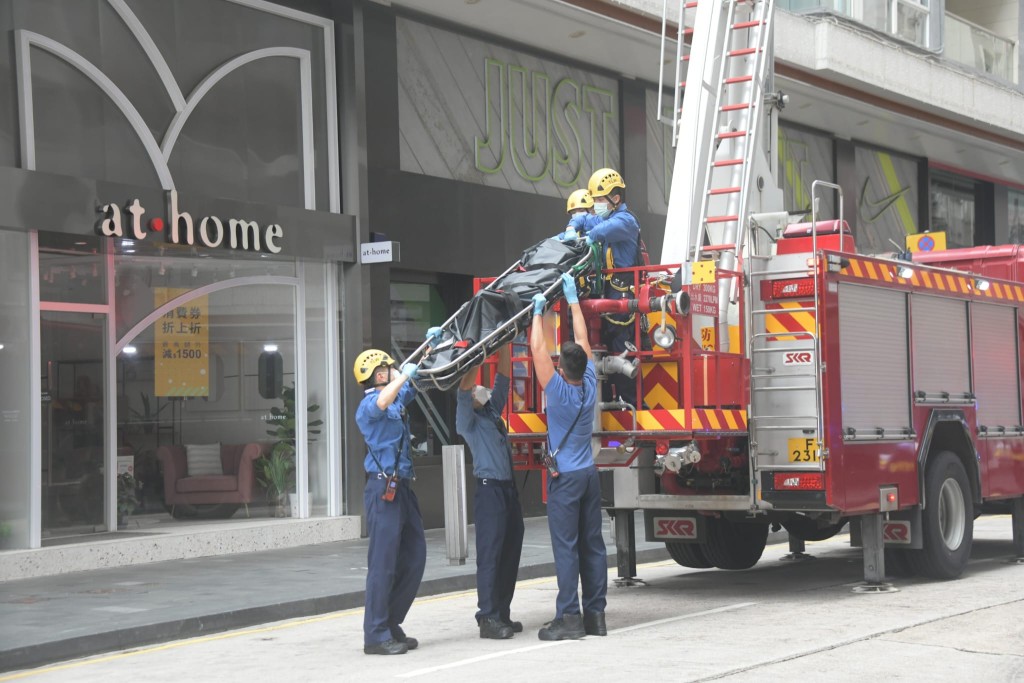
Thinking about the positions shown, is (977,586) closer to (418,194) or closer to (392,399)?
(392,399)

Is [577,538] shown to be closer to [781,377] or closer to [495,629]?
[495,629]

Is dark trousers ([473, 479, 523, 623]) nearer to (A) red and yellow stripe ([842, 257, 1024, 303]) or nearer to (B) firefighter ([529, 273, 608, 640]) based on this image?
(B) firefighter ([529, 273, 608, 640])

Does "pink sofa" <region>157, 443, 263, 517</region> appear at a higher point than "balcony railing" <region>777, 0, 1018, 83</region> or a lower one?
lower

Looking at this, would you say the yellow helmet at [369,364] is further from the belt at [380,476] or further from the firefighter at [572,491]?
the firefighter at [572,491]

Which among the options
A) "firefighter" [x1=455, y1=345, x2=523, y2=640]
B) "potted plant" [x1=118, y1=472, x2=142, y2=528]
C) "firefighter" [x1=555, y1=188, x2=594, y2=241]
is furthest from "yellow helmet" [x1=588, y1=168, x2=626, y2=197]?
"potted plant" [x1=118, y1=472, x2=142, y2=528]

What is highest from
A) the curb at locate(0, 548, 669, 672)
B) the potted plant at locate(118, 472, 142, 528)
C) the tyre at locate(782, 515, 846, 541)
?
the potted plant at locate(118, 472, 142, 528)

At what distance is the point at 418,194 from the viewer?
17422mm

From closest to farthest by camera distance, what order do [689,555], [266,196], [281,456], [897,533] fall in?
[897,533] → [689,555] → [266,196] → [281,456]

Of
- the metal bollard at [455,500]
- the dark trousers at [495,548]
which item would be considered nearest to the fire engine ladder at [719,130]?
the dark trousers at [495,548]

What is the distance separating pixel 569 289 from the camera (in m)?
9.60

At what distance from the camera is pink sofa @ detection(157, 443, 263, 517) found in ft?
49.2

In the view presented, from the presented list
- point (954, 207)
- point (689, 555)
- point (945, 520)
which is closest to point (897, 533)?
point (945, 520)

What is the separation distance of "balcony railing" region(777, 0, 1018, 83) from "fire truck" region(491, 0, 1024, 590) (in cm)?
1087

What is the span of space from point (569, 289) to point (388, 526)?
6.72 ft
